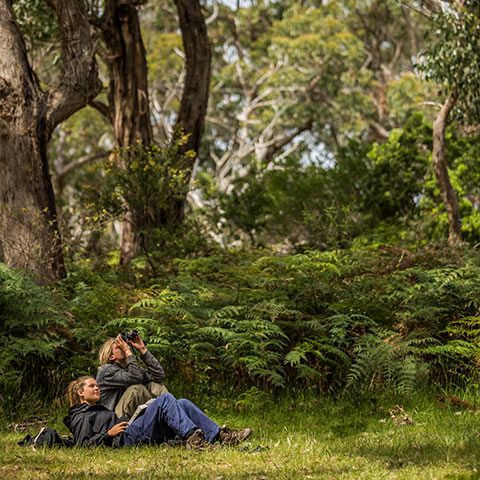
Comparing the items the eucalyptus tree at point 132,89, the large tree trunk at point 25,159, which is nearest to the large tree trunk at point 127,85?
the eucalyptus tree at point 132,89

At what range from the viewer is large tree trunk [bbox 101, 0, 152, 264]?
12.9 meters

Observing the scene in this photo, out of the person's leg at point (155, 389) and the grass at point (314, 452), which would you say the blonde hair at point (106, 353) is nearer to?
the person's leg at point (155, 389)

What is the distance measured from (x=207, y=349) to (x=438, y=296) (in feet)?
8.99

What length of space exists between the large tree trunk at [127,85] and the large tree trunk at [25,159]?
10.3 feet

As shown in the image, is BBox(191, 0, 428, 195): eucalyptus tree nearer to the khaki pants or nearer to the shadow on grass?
the khaki pants

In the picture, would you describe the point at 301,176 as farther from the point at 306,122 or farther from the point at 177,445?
the point at 177,445

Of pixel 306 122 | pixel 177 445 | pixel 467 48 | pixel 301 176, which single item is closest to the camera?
pixel 177 445

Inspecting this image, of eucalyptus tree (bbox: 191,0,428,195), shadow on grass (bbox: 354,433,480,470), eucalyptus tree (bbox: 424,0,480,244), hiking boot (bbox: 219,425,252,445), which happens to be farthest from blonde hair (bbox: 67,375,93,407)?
eucalyptus tree (bbox: 191,0,428,195)

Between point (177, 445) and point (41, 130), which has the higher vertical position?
point (41, 130)

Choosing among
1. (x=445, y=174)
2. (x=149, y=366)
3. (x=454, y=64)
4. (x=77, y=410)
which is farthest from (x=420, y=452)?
(x=454, y=64)

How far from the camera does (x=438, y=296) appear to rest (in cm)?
774

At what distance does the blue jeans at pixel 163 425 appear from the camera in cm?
543

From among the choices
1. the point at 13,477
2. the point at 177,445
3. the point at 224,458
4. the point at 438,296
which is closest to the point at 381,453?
the point at 224,458

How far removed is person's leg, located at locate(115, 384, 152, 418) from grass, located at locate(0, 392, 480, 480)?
54 centimetres
